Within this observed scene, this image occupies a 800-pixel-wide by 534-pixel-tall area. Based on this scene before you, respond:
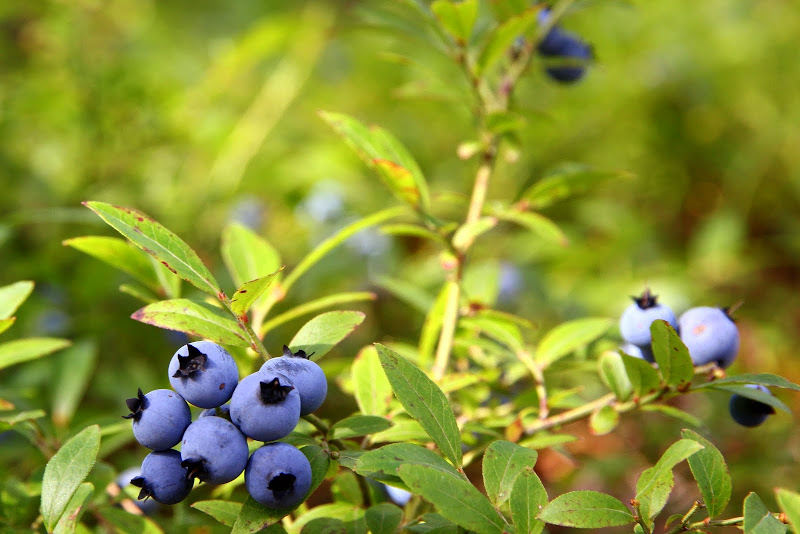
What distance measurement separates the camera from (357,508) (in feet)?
2.81

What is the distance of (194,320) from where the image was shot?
2.38 ft

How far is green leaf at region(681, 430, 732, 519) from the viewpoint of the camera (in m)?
0.72

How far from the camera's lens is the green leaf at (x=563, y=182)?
112cm

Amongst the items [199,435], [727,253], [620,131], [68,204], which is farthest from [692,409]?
[68,204]

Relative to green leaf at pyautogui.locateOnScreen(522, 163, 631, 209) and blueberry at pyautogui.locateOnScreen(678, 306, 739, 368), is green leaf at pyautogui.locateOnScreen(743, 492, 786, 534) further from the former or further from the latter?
green leaf at pyautogui.locateOnScreen(522, 163, 631, 209)

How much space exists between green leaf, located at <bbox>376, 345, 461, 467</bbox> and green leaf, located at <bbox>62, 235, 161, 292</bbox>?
1.39 ft

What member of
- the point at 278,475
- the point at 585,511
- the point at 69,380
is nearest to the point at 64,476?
the point at 278,475

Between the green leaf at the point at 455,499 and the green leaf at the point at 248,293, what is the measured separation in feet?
0.72

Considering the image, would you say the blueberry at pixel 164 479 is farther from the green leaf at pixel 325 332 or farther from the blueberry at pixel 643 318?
the blueberry at pixel 643 318

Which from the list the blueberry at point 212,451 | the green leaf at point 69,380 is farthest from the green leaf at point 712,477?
the green leaf at point 69,380

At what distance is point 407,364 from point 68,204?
1.51 m

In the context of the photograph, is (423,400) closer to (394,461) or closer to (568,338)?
(394,461)

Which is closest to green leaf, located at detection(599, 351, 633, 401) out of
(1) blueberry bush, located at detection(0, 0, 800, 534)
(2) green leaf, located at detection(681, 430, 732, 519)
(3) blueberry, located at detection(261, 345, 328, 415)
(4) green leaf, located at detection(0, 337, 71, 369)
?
(1) blueberry bush, located at detection(0, 0, 800, 534)

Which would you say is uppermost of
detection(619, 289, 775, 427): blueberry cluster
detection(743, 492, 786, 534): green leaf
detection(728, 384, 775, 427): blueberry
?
detection(619, 289, 775, 427): blueberry cluster
